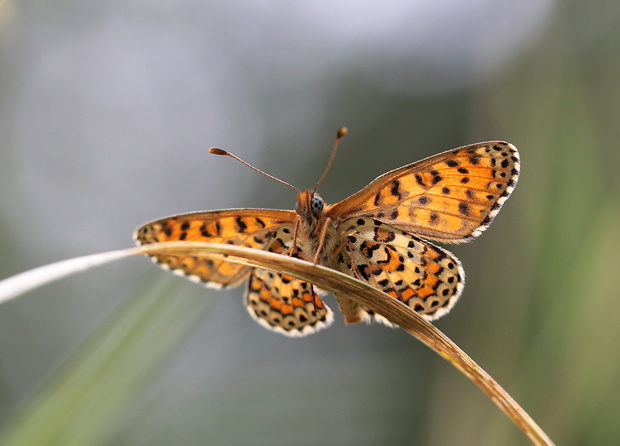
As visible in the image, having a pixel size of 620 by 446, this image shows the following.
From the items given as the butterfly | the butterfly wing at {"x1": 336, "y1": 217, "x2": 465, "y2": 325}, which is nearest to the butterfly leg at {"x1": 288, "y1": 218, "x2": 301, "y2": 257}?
the butterfly

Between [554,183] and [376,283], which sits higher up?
[554,183]

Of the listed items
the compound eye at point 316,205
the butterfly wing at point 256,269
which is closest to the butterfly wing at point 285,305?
the butterfly wing at point 256,269

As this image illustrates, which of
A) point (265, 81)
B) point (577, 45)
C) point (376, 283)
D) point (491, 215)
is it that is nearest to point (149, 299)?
point (376, 283)

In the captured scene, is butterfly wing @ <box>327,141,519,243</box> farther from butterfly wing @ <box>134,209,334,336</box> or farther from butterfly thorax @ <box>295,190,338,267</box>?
butterfly wing @ <box>134,209,334,336</box>

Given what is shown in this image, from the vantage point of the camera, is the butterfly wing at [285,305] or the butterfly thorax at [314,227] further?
the butterfly wing at [285,305]

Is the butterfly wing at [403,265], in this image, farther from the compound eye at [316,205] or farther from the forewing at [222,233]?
the forewing at [222,233]

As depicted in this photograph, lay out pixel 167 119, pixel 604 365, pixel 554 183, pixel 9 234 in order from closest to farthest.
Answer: pixel 604 365, pixel 554 183, pixel 9 234, pixel 167 119

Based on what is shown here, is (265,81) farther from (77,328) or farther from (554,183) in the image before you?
(554,183)
